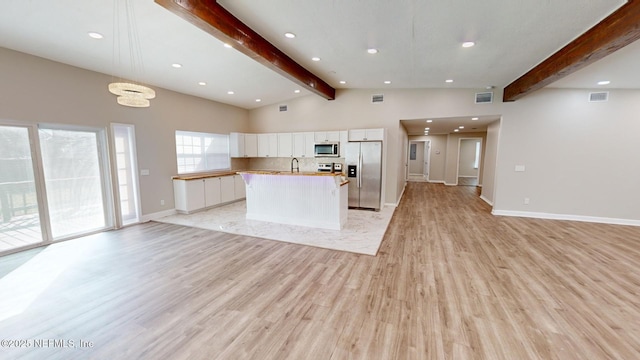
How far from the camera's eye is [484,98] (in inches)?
213

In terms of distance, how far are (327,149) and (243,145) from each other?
9.03 ft

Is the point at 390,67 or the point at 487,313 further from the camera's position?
the point at 390,67

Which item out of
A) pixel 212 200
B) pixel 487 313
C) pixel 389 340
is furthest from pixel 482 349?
pixel 212 200

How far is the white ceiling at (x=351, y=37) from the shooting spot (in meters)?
2.49

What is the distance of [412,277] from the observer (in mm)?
2807

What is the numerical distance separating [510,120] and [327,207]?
4621 mm

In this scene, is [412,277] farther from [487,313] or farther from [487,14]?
[487,14]

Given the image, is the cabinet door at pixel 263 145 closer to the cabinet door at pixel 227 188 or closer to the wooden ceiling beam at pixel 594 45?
the cabinet door at pixel 227 188

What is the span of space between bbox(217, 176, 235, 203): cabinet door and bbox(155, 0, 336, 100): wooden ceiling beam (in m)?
3.62

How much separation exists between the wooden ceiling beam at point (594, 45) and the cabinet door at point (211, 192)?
7.06 metres

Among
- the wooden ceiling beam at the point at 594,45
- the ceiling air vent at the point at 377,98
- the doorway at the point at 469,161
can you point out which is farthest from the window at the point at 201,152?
the doorway at the point at 469,161

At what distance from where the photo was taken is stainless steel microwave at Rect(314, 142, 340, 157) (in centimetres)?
639

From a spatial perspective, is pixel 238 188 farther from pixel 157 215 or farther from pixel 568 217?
pixel 568 217

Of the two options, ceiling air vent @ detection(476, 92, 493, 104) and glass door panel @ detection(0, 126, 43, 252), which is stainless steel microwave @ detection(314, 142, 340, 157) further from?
glass door panel @ detection(0, 126, 43, 252)
